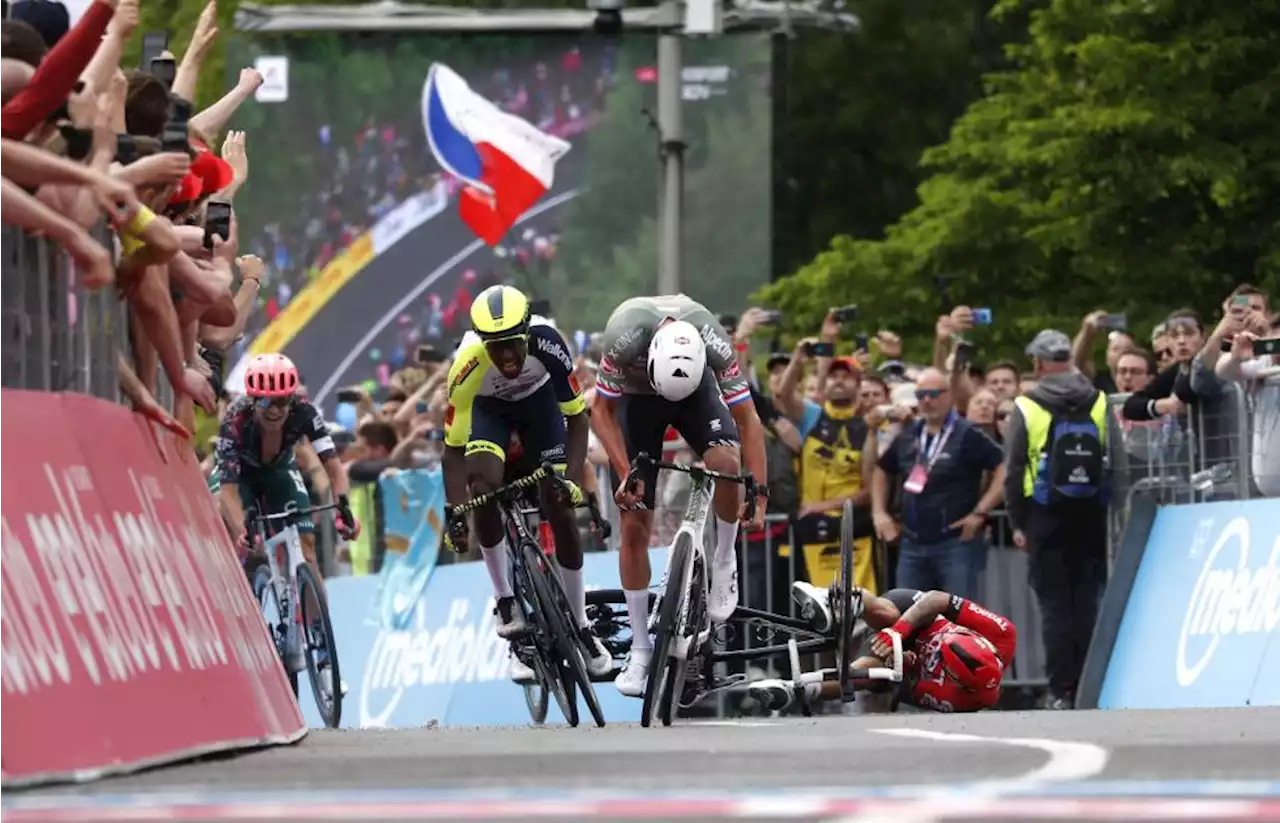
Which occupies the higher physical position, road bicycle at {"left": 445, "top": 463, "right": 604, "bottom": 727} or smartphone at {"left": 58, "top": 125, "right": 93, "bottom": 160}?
smartphone at {"left": 58, "top": 125, "right": 93, "bottom": 160}

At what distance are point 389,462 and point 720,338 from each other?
367 inches

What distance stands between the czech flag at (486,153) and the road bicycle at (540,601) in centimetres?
1943

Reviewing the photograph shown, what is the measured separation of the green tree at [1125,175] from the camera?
30.4 metres

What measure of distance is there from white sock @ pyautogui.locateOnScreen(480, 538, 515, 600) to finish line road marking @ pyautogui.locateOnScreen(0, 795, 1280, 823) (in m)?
7.38

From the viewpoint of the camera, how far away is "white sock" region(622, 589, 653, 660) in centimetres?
1479

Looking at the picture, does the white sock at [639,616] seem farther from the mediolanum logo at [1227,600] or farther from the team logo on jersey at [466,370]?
the mediolanum logo at [1227,600]

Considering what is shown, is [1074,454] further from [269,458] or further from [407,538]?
[407,538]

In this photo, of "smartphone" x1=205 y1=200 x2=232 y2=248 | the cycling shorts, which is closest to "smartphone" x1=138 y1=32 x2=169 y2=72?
"smartphone" x1=205 y1=200 x2=232 y2=248

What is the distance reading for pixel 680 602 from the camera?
13797mm

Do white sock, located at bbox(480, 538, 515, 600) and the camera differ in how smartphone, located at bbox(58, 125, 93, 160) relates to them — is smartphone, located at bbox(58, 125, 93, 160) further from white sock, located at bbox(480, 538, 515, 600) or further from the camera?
the camera

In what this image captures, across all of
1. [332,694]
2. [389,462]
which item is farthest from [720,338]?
[389,462]

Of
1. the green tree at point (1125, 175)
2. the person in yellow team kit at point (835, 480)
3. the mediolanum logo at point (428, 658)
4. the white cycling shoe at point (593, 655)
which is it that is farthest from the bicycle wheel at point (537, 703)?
the green tree at point (1125, 175)

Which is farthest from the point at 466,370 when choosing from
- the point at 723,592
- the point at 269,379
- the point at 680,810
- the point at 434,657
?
the point at 434,657

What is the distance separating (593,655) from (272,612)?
3.78m
